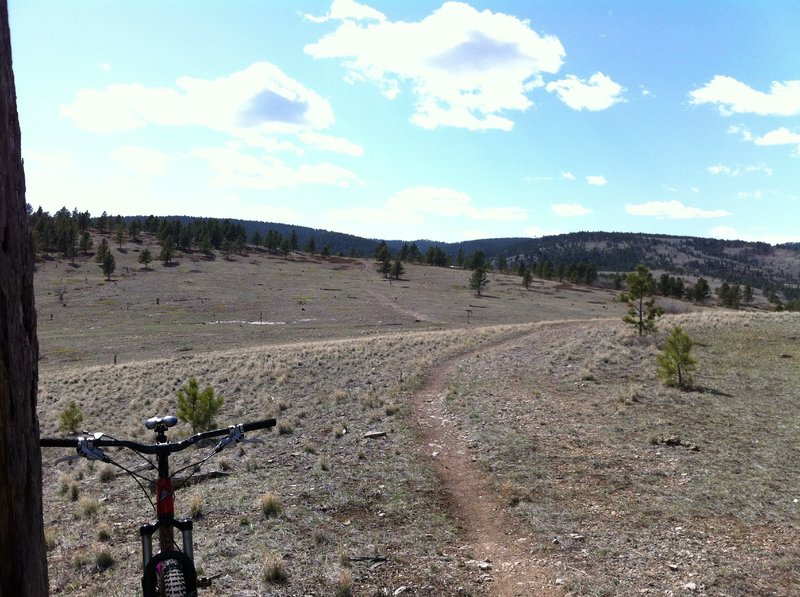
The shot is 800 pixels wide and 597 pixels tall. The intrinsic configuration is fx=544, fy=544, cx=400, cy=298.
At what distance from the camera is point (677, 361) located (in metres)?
20.6

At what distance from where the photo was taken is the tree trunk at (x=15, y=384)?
2.44 meters

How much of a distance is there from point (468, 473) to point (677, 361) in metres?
12.7

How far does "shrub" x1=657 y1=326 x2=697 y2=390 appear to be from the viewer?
809 inches

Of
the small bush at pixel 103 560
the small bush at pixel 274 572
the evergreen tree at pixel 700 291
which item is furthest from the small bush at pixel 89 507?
the evergreen tree at pixel 700 291

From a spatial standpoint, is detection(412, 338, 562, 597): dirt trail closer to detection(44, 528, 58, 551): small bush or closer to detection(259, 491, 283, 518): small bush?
detection(259, 491, 283, 518): small bush

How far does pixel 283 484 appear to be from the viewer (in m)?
11.5

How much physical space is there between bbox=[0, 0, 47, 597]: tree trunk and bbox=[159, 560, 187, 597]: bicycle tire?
53.4 inches

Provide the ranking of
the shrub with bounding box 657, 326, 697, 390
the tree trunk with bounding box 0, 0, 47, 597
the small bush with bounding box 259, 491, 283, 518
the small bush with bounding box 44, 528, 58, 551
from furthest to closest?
the shrub with bounding box 657, 326, 697, 390 < the small bush with bounding box 259, 491, 283, 518 < the small bush with bounding box 44, 528, 58, 551 < the tree trunk with bounding box 0, 0, 47, 597

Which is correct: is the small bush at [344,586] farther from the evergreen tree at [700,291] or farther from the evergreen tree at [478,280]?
the evergreen tree at [700,291]

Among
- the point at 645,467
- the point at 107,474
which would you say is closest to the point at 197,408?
the point at 107,474

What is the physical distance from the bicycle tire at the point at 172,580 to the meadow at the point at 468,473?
3.54m

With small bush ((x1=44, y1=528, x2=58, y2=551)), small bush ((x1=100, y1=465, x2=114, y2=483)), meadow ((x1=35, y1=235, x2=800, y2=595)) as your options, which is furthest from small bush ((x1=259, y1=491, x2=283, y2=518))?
small bush ((x1=100, y1=465, x2=114, y2=483))

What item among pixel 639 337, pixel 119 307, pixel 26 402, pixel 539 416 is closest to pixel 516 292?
pixel 119 307

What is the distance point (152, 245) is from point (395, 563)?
14488 centimetres
